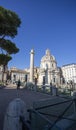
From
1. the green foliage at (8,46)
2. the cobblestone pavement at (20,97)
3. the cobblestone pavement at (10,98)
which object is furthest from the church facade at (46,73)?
the green foliage at (8,46)

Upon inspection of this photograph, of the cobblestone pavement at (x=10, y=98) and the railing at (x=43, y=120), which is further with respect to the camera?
the cobblestone pavement at (x=10, y=98)

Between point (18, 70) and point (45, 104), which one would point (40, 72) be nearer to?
point (18, 70)

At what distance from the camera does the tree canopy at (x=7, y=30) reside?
1260 cm

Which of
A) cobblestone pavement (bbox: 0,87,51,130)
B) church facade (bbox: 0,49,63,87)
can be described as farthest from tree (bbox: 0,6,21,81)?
church facade (bbox: 0,49,63,87)

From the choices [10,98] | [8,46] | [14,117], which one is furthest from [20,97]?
[14,117]

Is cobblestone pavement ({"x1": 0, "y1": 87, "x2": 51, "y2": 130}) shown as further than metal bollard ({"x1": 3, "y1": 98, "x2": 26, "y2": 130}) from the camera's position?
Yes

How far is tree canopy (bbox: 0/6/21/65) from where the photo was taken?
41.3 feet

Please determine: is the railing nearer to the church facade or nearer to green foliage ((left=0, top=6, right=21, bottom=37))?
green foliage ((left=0, top=6, right=21, bottom=37))

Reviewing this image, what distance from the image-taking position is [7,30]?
12.9 m

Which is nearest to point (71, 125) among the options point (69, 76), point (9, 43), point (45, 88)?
point (9, 43)

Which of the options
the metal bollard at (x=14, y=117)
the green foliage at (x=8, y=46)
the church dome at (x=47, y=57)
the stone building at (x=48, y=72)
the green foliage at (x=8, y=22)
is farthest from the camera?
the church dome at (x=47, y=57)

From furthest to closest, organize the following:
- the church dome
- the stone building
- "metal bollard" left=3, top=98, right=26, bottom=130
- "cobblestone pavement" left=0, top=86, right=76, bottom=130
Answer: the church dome
the stone building
"cobblestone pavement" left=0, top=86, right=76, bottom=130
"metal bollard" left=3, top=98, right=26, bottom=130

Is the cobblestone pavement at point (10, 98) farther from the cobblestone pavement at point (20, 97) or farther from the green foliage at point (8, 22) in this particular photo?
the green foliage at point (8, 22)

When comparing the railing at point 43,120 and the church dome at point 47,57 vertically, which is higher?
the church dome at point 47,57
